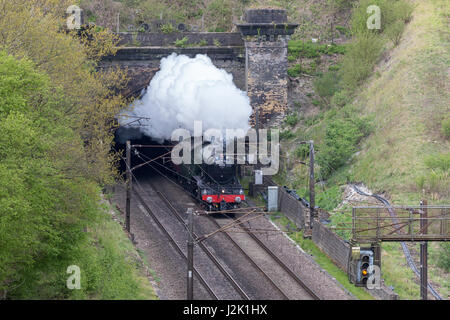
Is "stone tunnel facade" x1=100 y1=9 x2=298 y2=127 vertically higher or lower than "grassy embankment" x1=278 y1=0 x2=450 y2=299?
higher

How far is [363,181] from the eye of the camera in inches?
1246

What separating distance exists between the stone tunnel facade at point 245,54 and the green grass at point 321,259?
922cm

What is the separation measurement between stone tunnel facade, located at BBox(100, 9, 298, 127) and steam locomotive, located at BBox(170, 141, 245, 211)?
7.83 metres

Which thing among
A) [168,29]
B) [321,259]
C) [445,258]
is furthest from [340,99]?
[445,258]

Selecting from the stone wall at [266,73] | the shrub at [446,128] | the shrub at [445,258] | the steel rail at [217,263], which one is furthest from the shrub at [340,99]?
the shrub at [445,258]

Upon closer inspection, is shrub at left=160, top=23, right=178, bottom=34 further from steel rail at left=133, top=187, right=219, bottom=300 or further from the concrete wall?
the concrete wall

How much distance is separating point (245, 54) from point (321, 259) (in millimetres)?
16147

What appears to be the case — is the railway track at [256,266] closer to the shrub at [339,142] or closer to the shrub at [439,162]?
the shrub at [339,142]

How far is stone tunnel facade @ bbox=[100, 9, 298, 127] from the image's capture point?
124 feet

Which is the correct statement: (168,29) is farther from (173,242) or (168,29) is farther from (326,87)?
(173,242)

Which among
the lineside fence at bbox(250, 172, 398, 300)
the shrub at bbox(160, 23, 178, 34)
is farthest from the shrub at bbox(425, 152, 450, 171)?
the shrub at bbox(160, 23, 178, 34)

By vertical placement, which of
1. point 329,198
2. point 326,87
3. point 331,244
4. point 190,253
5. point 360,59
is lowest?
point 331,244

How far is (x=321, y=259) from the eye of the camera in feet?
85.4
